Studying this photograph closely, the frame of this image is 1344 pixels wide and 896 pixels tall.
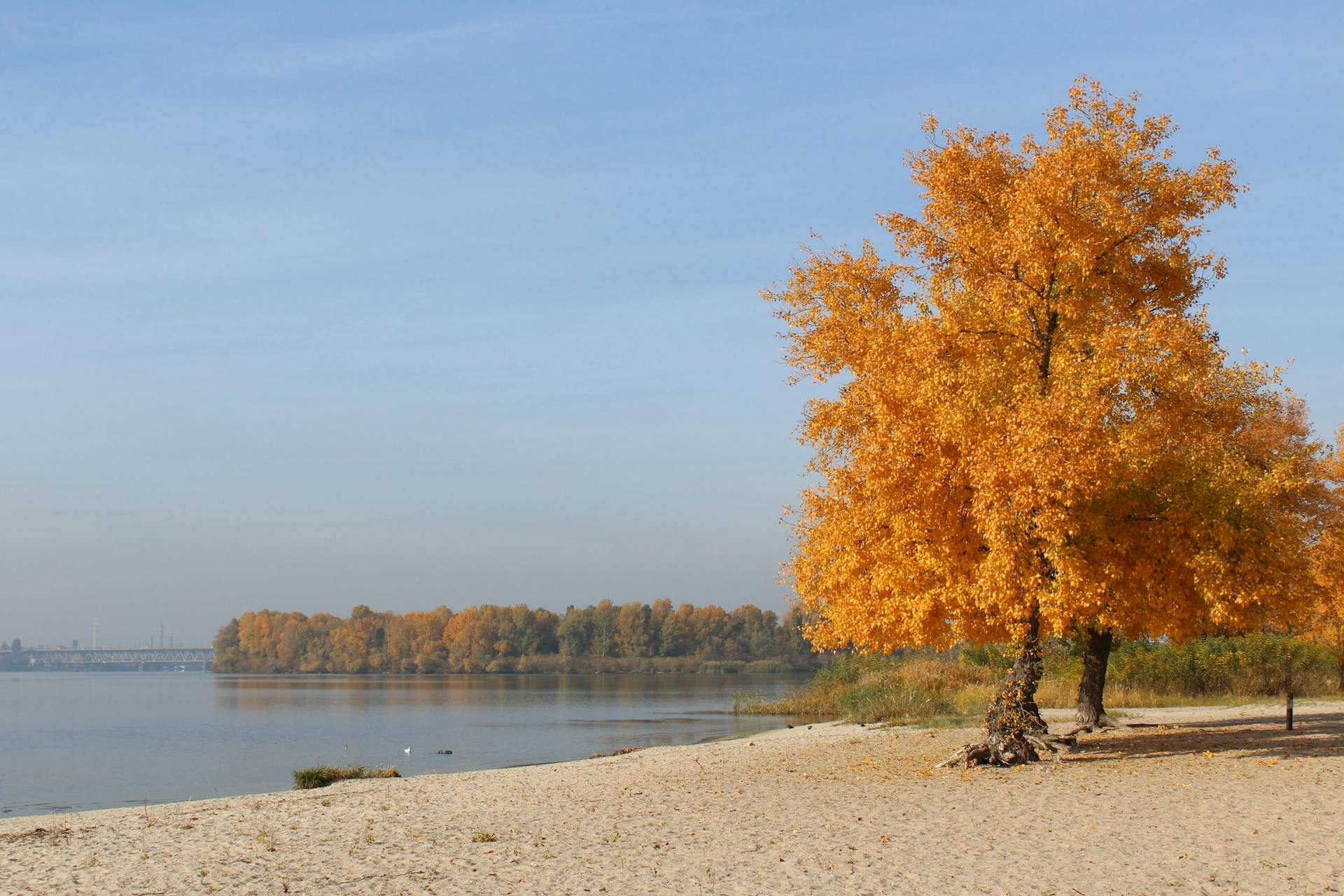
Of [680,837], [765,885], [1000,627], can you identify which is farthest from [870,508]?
[765,885]

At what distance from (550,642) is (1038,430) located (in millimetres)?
115104

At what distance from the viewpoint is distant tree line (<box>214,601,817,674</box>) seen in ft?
393

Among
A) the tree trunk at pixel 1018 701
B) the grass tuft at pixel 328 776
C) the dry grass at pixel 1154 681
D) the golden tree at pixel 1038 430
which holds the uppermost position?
the golden tree at pixel 1038 430

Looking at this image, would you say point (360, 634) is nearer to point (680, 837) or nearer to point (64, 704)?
point (64, 704)

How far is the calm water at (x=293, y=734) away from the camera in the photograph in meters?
26.6

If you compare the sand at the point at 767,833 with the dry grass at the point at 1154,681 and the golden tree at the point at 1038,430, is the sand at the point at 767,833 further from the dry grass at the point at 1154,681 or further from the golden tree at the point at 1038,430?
the dry grass at the point at 1154,681

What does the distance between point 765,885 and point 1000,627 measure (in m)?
8.83

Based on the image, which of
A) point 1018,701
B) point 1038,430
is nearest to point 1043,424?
point 1038,430

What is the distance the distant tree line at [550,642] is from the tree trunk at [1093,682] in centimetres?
8964

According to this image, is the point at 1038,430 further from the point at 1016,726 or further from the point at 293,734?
the point at 293,734

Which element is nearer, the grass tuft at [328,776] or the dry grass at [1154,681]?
the grass tuft at [328,776]

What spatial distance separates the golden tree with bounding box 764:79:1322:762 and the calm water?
46.3ft

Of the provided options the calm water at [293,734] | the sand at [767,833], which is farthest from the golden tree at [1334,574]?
the calm water at [293,734]

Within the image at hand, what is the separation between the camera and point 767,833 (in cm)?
1203
